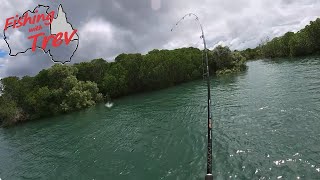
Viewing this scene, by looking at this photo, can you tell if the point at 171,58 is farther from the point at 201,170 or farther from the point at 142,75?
the point at 201,170

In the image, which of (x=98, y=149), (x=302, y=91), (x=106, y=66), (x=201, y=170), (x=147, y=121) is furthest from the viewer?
(x=106, y=66)

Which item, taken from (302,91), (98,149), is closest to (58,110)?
(98,149)

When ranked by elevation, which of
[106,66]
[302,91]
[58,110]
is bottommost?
[58,110]

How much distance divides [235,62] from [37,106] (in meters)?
67.1

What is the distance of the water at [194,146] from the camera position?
17312 mm

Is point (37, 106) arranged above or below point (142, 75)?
below

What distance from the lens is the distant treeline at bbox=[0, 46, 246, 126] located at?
232 ft

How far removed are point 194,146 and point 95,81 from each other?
69921 millimetres

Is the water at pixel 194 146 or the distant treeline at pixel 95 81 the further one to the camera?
the distant treeline at pixel 95 81

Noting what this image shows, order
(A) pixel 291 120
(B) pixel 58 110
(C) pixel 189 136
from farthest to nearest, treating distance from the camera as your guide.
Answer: (B) pixel 58 110, (C) pixel 189 136, (A) pixel 291 120

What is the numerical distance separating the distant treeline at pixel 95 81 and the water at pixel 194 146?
32.8 meters

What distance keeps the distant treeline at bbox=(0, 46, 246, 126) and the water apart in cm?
3277

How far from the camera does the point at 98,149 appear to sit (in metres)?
28.4

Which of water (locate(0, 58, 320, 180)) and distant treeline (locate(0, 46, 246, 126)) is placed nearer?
water (locate(0, 58, 320, 180))
